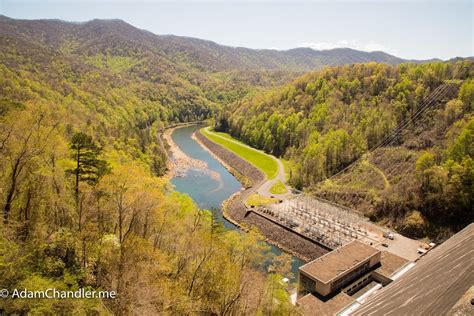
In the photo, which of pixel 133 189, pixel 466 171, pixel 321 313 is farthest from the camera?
pixel 466 171

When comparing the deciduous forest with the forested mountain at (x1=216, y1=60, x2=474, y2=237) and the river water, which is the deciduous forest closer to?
the forested mountain at (x1=216, y1=60, x2=474, y2=237)

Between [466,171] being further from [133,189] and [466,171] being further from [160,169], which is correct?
[160,169]

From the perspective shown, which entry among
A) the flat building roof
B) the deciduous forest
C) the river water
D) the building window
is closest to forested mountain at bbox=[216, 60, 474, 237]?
the deciduous forest

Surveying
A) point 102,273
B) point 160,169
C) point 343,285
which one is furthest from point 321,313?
point 160,169

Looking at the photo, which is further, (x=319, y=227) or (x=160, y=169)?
(x=160, y=169)

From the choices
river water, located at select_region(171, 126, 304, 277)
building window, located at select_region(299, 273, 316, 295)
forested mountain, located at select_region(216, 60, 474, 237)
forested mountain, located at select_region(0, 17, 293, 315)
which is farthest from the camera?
river water, located at select_region(171, 126, 304, 277)

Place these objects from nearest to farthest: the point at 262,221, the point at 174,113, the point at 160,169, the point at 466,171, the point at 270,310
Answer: the point at 270,310 < the point at 466,171 < the point at 262,221 < the point at 160,169 < the point at 174,113

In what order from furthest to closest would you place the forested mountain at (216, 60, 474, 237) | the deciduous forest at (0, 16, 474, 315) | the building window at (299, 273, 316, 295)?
the forested mountain at (216, 60, 474, 237)
the building window at (299, 273, 316, 295)
the deciduous forest at (0, 16, 474, 315)

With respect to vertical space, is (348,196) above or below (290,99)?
below
